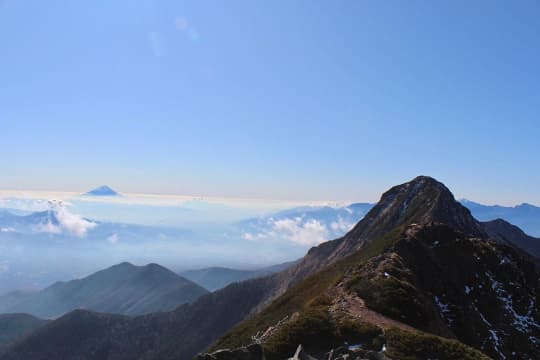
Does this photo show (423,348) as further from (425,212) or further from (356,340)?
(425,212)

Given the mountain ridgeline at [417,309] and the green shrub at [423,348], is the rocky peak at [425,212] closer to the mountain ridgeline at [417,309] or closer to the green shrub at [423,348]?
the mountain ridgeline at [417,309]

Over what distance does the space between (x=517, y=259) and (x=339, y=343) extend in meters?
86.3

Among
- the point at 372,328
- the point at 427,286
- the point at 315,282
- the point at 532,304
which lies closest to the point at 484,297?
the point at 532,304

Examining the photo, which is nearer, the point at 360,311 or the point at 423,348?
the point at 423,348

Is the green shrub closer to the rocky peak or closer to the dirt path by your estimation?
the dirt path

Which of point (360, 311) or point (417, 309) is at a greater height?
point (360, 311)

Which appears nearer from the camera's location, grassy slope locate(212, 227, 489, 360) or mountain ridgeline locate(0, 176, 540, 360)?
grassy slope locate(212, 227, 489, 360)

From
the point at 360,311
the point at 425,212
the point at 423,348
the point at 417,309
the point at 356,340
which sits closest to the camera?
the point at 423,348

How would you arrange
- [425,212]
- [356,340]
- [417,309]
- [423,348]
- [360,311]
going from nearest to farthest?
1. [423,348]
2. [356,340]
3. [360,311]
4. [417,309]
5. [425,212]

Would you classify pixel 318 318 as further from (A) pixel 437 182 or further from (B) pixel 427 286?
(A) pixel 437 182

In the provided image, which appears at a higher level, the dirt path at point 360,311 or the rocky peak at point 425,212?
the rocky peak at point 425,212

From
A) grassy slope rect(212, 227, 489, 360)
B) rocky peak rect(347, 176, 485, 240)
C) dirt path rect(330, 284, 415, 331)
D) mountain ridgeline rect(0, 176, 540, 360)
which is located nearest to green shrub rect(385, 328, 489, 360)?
grassy slope rect(212, 227, 489, 360)

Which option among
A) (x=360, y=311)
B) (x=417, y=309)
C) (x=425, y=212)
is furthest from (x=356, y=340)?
(x=425, y=212)

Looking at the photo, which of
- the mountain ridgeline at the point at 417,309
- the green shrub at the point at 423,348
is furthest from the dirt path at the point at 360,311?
the green shrub at the point at 423,348
